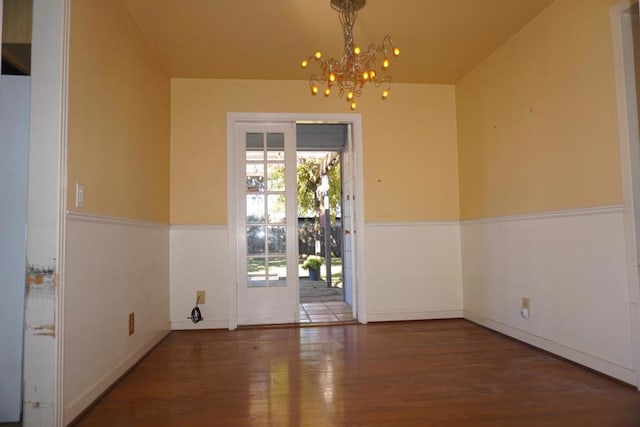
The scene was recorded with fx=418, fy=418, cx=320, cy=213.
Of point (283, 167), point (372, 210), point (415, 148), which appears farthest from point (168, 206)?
point (415, 148)

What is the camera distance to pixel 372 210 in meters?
4.05

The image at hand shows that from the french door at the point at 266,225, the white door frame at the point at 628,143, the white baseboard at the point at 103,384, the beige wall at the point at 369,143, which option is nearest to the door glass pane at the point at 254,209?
the french door at the point at 266,225

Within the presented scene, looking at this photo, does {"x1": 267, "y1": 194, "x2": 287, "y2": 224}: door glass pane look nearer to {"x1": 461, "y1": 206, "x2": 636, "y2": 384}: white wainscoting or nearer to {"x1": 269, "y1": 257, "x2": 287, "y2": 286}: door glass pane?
{"x1": 269, "y1": 257, "x2": 287, "y2": 286}: door glass pane

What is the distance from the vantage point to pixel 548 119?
9.41ft

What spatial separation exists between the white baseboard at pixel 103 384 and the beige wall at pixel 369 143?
1.28 m

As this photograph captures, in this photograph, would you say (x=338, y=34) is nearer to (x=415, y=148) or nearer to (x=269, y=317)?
(x=415, y=148)

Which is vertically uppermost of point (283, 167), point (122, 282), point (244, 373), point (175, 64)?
point (175, 64)

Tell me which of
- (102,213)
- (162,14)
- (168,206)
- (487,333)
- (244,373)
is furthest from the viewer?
(168,206)

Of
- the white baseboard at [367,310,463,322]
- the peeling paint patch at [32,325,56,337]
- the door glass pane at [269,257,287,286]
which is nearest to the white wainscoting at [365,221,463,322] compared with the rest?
the white baseboard at [367,310,463,322]

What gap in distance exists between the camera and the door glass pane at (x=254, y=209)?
403 centimetres

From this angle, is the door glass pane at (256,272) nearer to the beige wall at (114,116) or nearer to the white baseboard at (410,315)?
the beige wall at (114,116)

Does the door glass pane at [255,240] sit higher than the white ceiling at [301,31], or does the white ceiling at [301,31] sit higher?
the white ceiling at [301,31]

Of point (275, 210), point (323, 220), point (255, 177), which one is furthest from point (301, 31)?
point (323, 220)

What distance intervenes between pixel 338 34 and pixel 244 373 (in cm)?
250
